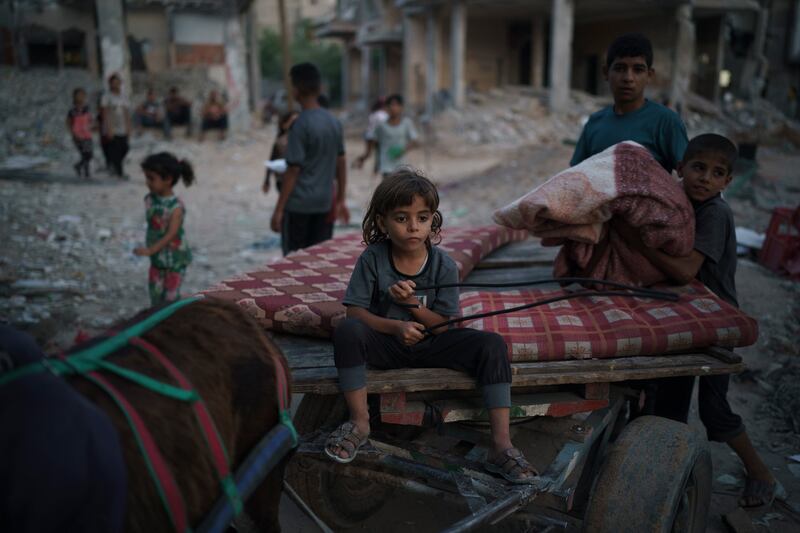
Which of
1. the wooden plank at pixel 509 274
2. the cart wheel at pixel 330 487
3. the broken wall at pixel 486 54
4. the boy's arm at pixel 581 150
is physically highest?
the broken wall at pixel 486 54

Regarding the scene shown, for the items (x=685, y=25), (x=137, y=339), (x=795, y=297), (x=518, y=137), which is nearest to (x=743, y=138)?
(x=685, y=25)

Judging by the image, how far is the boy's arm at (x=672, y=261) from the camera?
292 centimetres

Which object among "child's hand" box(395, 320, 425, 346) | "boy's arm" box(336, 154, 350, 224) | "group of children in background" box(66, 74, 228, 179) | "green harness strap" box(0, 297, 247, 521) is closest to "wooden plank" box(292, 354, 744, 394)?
"child's hand" box(395, 320, 425, 346)

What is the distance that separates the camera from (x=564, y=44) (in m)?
20.5

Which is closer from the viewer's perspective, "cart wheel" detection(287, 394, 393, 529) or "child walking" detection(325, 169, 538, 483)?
"child walking" detection(325, 169, 538, 483)

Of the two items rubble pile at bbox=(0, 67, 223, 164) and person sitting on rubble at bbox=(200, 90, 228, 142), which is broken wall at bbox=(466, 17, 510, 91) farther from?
person sitting on rubble at bbox=(200, 90, 228, 142)

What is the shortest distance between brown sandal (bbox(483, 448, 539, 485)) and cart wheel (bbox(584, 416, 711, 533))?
0.23 meters

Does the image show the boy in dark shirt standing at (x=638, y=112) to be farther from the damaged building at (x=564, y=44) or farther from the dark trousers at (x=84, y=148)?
the damaged building at (x=564, y=44)

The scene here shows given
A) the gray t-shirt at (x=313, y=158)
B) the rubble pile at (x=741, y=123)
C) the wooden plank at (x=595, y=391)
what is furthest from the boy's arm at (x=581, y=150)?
the rubble pile at (x=741, y=123)

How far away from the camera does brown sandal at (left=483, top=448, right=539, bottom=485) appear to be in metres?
2.28

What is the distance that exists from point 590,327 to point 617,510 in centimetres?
74

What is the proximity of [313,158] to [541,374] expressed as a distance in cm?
338

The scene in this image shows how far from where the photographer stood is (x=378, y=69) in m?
36.9

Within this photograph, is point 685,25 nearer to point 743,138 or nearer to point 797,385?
point 743,138
